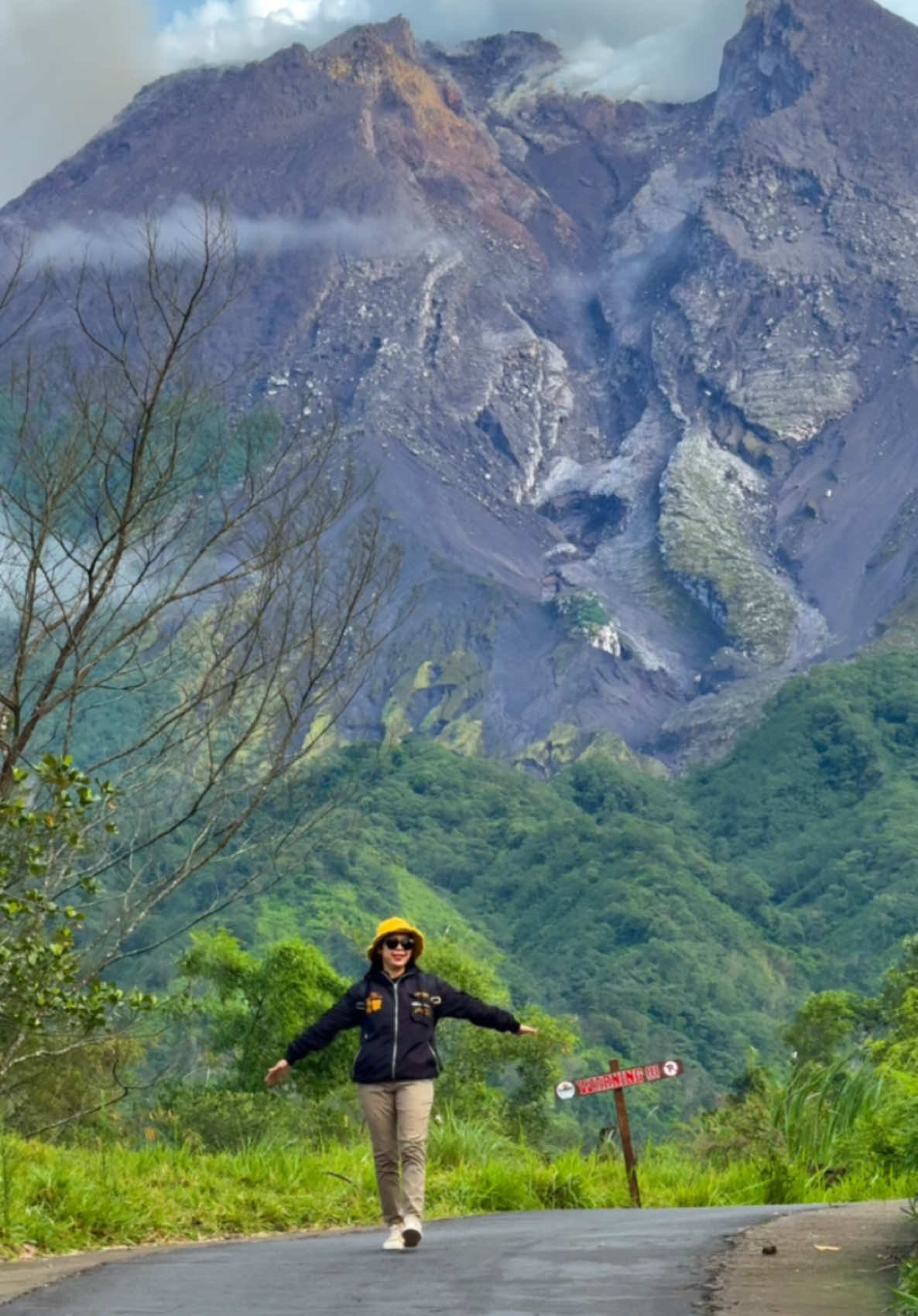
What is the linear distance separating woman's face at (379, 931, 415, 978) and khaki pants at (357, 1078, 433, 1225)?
0.56m

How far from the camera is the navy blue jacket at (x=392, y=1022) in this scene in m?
9.45

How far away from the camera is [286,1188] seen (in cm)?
1223

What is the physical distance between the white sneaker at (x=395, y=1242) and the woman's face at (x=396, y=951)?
1.23m

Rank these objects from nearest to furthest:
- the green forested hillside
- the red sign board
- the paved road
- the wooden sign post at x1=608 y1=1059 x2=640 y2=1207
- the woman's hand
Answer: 1. the paved road
2. the woman's hand
3. the red sign board
4. the wooden sign post at x1=608 y1=1059 x2=640 y2=1207
5. the green forested hillside

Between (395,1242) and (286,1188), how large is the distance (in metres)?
3.39

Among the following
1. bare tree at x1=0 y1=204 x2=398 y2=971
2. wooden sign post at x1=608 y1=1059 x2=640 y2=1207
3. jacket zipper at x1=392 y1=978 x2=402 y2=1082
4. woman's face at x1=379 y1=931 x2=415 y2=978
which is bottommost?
wooden sign post at x1=608 y1=1059 x2=640 y2=1207

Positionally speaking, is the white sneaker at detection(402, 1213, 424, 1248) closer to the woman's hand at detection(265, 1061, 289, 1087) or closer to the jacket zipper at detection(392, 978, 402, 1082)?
the jacket zipper at detection(392, 978, 402, 1082)

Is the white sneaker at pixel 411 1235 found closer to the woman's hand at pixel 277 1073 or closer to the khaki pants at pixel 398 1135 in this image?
the khaki pants at pixel 398 1135

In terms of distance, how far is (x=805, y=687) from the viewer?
179 meters

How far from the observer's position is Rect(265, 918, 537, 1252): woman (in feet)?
31.0

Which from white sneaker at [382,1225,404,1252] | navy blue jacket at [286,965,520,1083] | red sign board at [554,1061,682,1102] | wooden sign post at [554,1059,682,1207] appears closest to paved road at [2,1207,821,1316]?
white sneaker at [382,1225,404,1252]

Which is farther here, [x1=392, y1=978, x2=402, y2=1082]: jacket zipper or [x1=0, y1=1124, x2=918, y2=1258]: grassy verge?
[x1=0, y1=1124, x2=918, y2=1258]: grassy verge

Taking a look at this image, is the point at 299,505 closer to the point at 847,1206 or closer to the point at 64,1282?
the point at 847,1206

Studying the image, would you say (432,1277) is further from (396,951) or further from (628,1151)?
(628,1151)
